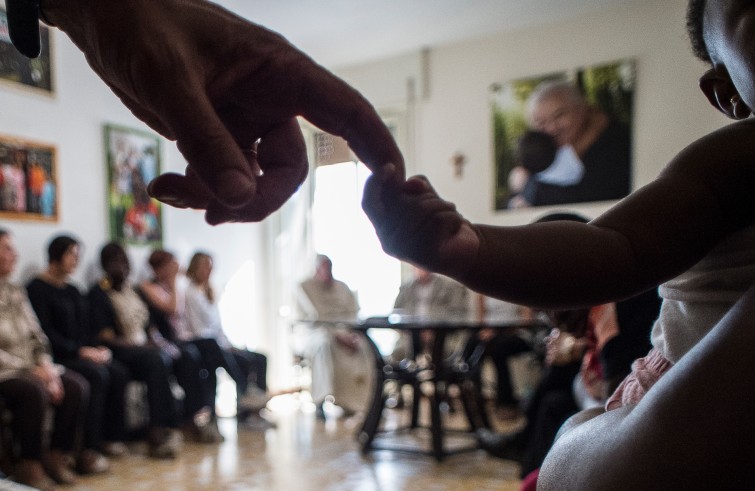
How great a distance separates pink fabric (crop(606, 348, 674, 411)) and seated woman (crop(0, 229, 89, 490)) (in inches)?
132

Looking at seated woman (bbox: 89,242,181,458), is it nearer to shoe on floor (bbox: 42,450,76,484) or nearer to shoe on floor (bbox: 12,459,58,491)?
shoe on floor (bbox: 42,450,76,484)

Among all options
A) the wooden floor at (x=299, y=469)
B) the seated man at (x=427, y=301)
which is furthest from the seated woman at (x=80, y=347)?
the seated man at (x=427, y=301)

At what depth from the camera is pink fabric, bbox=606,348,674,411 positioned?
23.5 inches

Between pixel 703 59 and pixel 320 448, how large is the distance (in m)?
3.80

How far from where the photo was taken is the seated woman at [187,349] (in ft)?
14.9

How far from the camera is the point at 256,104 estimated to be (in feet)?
1.84

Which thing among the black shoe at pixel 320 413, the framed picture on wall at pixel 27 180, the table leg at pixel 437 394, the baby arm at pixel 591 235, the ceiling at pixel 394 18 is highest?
the ceiling at pixel 394 18

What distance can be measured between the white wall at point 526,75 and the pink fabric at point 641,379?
4775 mm

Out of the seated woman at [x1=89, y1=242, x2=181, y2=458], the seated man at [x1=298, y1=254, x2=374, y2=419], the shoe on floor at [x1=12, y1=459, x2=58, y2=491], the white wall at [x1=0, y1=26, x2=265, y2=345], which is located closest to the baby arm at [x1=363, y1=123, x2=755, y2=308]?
the shoe on floor at [x1=12, y1=459, x2=58, y2=491]

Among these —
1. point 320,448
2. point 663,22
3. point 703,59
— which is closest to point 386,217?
point 703,59

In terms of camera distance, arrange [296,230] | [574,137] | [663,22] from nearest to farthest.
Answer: [663,22] < [574,137] < [296,230]

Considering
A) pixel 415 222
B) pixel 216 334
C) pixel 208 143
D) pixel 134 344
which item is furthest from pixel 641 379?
pixel 216 334

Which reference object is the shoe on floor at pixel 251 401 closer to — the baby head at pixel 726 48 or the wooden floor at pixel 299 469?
the wooden floor at pixel 299 469

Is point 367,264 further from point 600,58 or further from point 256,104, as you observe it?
point 256,104
